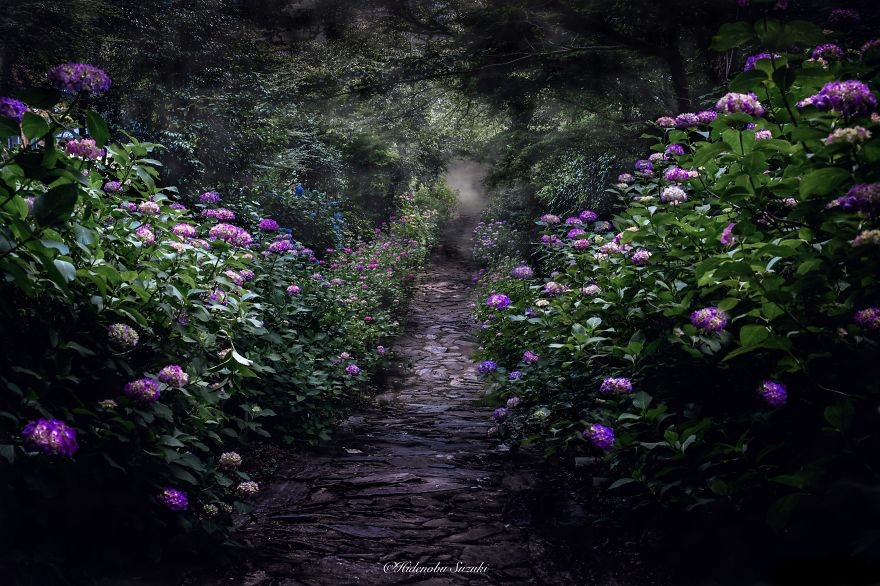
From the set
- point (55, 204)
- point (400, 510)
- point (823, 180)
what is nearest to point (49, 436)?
point (55, 204)

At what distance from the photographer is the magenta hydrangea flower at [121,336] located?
1.95 meters

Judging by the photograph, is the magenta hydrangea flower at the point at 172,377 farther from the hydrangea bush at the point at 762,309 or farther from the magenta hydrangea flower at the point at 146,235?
the hydrangea bush at the point at 762,309

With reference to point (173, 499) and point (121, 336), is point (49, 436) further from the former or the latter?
point (173, 499)

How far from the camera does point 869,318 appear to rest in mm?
1582

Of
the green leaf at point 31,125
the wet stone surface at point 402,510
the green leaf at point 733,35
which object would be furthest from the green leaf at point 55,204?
the green leaf at point 733,35

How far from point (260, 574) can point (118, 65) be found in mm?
6027

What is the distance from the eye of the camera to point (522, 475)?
3.30 metres

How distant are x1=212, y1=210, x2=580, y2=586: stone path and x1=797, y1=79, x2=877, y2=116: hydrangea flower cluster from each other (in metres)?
1.87

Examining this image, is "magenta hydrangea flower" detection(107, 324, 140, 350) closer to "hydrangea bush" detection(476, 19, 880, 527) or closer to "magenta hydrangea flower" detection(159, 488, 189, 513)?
"magenta hydrangea flower" detection(159, 488, 189, 513)

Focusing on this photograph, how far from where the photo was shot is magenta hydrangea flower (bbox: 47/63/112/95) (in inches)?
72.8

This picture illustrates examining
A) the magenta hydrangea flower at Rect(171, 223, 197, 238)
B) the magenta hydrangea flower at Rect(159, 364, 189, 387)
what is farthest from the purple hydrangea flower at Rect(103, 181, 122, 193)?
the magenta hydrangea flower at Rect(159, 364, 189, 387)

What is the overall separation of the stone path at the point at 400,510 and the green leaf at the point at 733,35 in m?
1.96

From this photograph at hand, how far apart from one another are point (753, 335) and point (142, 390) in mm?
2017

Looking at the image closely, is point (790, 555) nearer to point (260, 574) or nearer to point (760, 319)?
point (760, 319)
